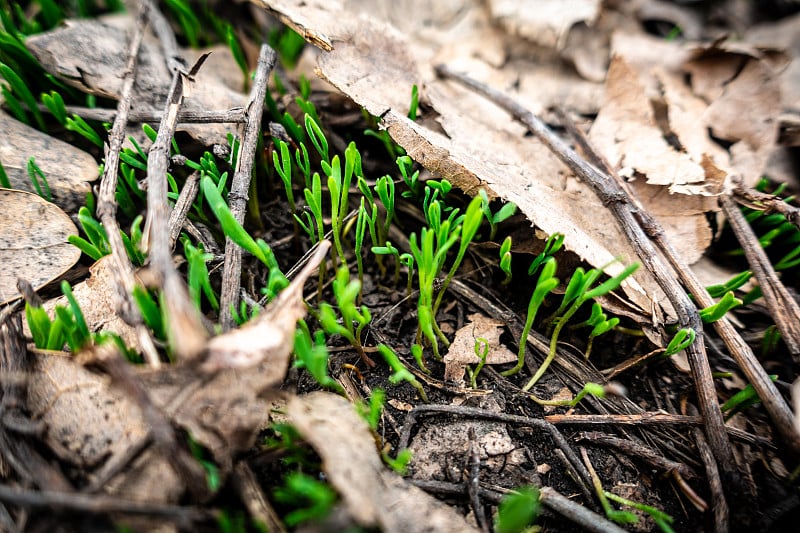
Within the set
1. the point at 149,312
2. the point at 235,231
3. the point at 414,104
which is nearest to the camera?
the point at 149,312

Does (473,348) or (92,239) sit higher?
(473,348)

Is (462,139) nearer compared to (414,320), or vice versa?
(414,320)

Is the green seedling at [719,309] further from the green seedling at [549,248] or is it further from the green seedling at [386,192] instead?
the green seedling at [386,192]

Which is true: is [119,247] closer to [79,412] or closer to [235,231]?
[235,231]

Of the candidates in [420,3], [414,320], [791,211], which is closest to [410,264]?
[414,320]

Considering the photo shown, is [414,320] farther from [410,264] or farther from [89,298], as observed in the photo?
[89,298]

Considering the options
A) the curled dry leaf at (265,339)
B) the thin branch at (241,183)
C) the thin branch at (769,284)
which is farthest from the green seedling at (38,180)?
the thin branch at (769,284)

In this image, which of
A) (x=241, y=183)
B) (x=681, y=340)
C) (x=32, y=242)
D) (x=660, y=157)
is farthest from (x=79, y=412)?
(x=660, y=157)
